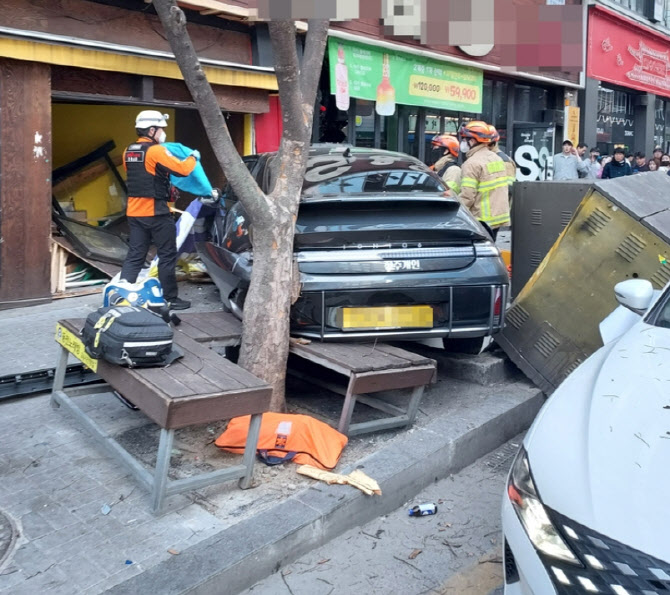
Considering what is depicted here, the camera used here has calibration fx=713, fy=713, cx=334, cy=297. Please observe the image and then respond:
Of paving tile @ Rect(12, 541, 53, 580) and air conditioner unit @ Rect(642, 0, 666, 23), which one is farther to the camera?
air conditioner unit @ Rect(642, 0, 666, 23)

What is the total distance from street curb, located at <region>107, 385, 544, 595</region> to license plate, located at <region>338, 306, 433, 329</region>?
0.65 meters

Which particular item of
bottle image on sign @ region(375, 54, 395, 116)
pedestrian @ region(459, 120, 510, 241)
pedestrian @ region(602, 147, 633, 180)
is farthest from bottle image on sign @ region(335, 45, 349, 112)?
pedestrian @ region(602, 147, 633, 180)

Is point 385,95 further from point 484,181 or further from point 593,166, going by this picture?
point 593,166

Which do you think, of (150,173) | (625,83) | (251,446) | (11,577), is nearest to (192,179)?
(150,173)

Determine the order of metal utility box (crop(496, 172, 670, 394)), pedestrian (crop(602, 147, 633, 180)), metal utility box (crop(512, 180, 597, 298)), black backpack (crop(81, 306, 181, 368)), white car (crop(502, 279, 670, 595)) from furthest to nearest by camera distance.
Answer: pedestrian (crop(602, 147, 633, 180)), metal utility box (crop(512, 180, 597, 298)), metal utility box (crop(496, 172, 670, 394)), black backpack (crop(81, 306, 181, 368)), white car (crop(502, 279, 670, 595))

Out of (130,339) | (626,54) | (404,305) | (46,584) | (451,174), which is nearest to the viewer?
(46,584)

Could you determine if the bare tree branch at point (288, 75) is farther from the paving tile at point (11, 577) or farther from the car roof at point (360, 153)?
the paving tile at point (11, 577)

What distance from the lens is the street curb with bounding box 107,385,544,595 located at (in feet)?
9.53

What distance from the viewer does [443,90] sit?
42.9 feet

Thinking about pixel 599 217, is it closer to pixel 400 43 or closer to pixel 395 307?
pixel 395 307

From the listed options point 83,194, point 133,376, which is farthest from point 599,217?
point 83,194

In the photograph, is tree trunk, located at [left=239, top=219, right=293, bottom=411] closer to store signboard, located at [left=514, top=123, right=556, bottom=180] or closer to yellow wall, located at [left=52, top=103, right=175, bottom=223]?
yellow wall, located at [left=52, top=103, right=175, bottom=223]

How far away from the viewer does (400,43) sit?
38.8 ft

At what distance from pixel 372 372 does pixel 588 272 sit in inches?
73.9
